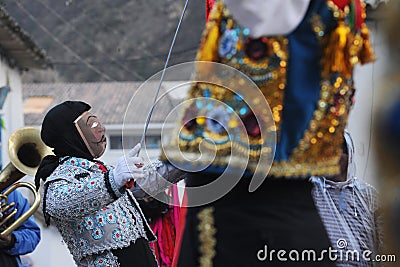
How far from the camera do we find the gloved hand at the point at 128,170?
154 inches

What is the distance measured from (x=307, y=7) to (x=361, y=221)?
1.41 meters

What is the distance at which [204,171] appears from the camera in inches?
109

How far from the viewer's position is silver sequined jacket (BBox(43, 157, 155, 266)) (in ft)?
13.7

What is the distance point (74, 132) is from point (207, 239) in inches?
73.5

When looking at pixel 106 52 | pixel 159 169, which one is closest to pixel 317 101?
pixel 159 169

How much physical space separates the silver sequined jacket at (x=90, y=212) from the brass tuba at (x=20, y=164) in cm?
104

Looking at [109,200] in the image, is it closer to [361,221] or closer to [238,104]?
[361,221]

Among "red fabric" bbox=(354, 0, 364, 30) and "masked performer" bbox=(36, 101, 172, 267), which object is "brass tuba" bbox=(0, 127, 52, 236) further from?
"red fabric" bbox=(354, 0, 364, 30)

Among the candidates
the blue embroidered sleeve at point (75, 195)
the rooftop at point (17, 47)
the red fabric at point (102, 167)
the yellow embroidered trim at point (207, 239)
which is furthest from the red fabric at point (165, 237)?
the rooftop at point (17, 47)

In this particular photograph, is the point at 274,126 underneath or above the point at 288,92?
underneath

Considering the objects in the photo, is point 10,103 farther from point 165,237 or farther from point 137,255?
point 137,255

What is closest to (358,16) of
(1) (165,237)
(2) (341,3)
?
(2) (341,3)

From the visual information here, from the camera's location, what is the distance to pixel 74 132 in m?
4.48

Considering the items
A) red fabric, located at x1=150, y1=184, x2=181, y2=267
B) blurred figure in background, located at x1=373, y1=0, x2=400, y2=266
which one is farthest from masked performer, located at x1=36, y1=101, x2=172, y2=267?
blurred figure in background, located at x1=373, y1=0, x2=400, y2=266
